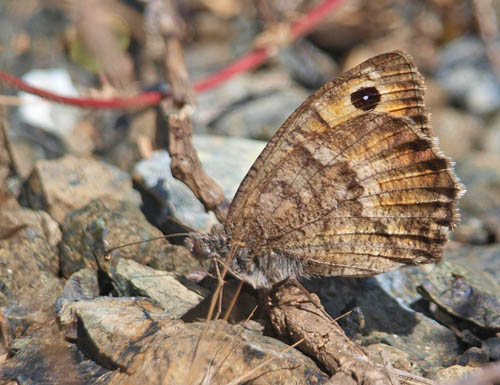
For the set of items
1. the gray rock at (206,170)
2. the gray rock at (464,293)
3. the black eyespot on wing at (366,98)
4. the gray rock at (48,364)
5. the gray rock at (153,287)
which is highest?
the black eyespot on wing at (366,98)

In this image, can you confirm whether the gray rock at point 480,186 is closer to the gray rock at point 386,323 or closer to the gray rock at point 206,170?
the gray rock at point 386,323

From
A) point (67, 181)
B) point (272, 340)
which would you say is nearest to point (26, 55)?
point (67, 181)

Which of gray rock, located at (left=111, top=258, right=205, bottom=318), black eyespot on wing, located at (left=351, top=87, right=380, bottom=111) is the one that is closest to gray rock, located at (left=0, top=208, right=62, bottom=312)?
gray rock, located at (left=111, top=258, right=205, bottom=318)

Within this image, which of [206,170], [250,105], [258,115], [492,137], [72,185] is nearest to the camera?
[72,185]

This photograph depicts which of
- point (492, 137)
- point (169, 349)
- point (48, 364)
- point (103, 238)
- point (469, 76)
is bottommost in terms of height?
point (48, 364)

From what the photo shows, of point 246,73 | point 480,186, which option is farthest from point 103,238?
point 246,73

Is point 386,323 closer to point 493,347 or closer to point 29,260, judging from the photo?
point 493,347

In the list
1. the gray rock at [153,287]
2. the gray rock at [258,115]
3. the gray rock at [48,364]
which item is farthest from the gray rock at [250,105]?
the gray rock at [48,364]

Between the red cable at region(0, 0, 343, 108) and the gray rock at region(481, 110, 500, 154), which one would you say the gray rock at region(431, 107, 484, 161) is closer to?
the gray rock at region(481, 110, 500, 154)
